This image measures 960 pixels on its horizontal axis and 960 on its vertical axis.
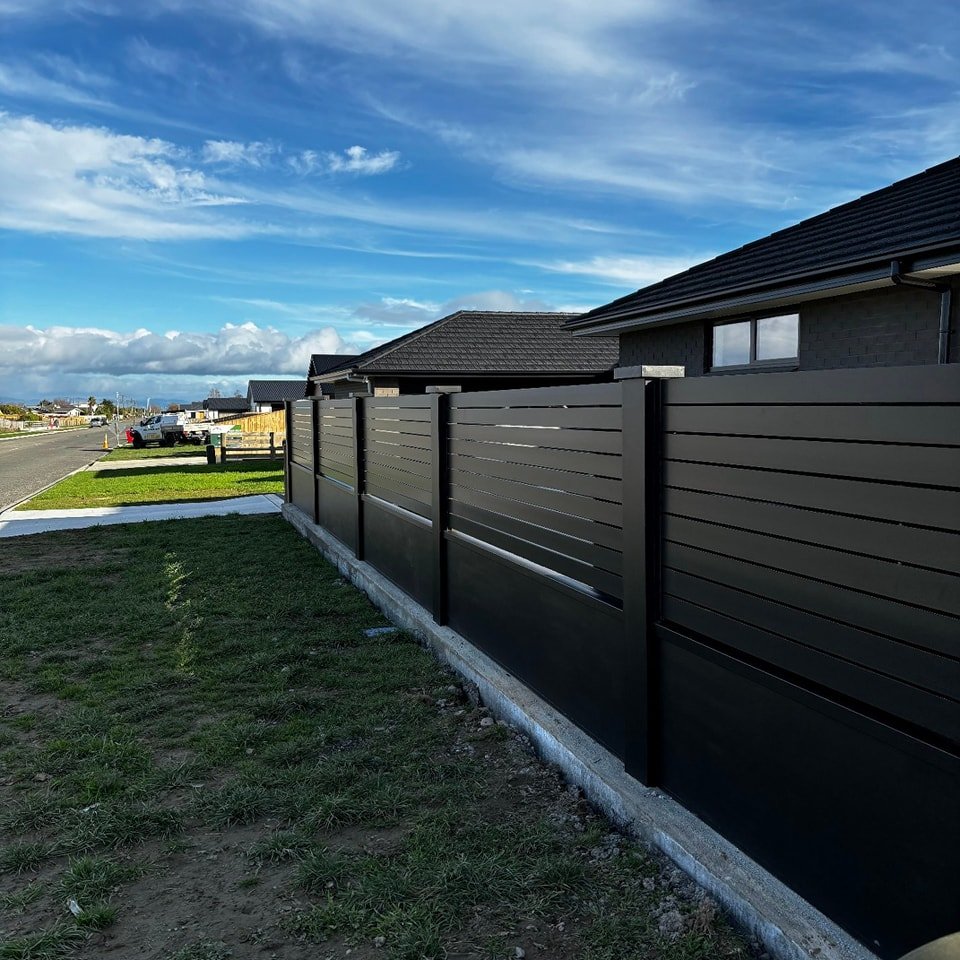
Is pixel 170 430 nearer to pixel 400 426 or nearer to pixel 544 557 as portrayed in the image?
pixel 400 426

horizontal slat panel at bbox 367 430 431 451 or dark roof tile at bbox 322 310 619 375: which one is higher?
dark roof tile at bbox 322 310 619 375

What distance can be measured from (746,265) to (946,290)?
323cm

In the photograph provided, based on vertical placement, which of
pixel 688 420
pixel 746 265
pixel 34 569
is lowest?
pixel 34 569

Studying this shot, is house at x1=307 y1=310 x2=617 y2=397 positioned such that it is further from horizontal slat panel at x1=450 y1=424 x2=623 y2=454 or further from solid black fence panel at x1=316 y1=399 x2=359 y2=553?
horizontal slat panel at x1=450 y1=424 x2=623 y2=454

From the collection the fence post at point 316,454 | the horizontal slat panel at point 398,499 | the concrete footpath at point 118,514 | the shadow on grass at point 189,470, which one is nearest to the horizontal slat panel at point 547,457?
the horizontal slat panel at point 398,499

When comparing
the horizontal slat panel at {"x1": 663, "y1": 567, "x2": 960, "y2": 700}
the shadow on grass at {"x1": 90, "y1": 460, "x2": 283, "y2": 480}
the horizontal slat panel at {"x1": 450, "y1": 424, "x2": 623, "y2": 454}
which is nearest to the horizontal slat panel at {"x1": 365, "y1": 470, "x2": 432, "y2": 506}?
the horizontal slat panel at {"x1": 450, "y1": 424, "x2": 623, "y2": 454}

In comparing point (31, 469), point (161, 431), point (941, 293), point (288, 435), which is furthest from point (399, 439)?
point (161, 431)

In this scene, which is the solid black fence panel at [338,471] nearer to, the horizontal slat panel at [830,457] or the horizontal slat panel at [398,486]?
the horizontal slat panel at [398,486]

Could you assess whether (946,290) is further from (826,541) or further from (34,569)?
(34,569)

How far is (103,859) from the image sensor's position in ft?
10.1

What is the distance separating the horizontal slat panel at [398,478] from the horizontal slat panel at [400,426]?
0.34 meters

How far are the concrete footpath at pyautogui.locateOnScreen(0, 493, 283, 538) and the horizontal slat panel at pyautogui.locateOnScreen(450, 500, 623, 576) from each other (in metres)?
9.26

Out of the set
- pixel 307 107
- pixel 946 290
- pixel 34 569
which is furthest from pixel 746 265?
pixel 34 569

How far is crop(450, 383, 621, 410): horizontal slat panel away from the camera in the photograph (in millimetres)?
3434
